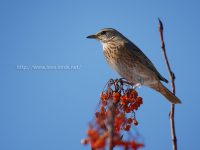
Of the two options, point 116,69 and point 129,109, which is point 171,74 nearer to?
point 129,109

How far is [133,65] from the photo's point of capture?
7.27m

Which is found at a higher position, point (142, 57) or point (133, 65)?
point (142, 57)

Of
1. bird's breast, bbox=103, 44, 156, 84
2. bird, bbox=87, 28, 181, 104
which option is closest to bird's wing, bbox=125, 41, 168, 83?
bird, bbox=87, 28, 181, 104

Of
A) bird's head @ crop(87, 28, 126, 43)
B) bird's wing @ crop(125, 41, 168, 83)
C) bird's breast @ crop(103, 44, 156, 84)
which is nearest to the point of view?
bird's breast @ crop(103, 44, 156, 84)

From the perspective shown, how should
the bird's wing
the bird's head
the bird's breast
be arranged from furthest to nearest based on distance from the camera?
the bird's head
the bird's wing
the bird's breast

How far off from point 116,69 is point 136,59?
565 mm

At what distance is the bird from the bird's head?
1.01ft

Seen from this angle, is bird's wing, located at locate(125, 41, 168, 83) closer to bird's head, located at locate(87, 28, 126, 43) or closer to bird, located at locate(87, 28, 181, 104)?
bird, located at locate(87, 28, 181, 104)

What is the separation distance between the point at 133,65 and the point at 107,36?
1320 millimetres

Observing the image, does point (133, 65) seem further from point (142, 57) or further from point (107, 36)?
point (107, 36)

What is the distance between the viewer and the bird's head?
806 cm

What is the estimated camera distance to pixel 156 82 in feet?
24.0

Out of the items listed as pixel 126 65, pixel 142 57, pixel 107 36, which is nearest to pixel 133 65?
pixel 126 65

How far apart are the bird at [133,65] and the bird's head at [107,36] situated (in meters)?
0.31
